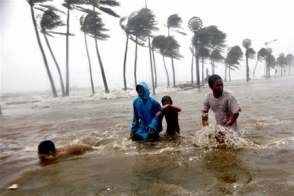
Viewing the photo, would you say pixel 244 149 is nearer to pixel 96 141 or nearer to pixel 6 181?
pixel 96 141

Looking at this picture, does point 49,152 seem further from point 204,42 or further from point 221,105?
point 204,42

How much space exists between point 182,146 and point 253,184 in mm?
2023

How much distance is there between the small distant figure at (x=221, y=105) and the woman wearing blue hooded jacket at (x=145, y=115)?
1.08 metres

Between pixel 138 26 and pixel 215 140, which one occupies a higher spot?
pixel 138 26

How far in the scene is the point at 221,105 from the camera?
4430 mm

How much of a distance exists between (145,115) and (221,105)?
1.64 metres

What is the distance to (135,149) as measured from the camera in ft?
15.6

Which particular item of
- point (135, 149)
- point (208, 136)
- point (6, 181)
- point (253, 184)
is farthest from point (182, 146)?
point (6, 181)

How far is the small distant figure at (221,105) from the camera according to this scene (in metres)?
4.21

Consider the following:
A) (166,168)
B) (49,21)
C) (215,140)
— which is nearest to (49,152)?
(166,168)

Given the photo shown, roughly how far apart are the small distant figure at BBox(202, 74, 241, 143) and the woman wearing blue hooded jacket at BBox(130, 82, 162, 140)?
3.55 feet

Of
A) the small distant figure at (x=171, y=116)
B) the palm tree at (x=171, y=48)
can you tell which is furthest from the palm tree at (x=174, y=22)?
the small distant figure at (x=171, y=116)

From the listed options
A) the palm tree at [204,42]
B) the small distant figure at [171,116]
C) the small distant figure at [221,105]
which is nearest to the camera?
the small distant figure at [221,105]

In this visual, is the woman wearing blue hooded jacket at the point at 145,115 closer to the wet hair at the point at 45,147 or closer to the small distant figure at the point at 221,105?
the small distant figure at the point at 221,105
